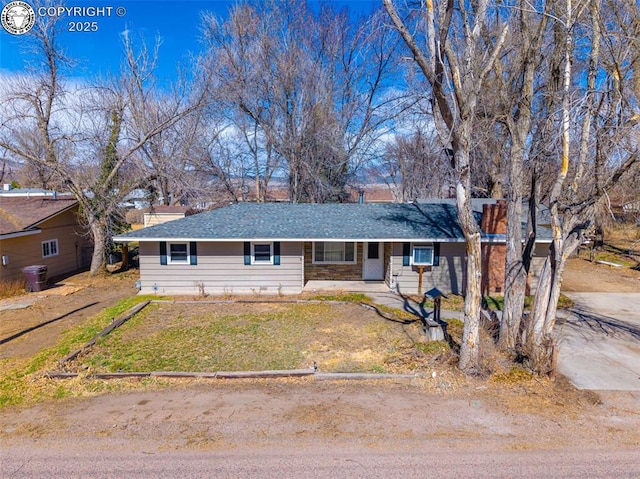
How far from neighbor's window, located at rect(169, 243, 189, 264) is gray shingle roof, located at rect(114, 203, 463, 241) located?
0.58 metres

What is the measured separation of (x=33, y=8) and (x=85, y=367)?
15487 mm

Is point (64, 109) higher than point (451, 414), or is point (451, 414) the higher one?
point (64, 109)

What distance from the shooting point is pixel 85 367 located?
7.36m

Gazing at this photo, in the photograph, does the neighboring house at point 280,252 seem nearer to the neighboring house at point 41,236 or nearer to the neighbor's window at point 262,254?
the neighbor's window at point 262,254

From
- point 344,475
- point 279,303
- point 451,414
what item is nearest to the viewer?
point 344,475

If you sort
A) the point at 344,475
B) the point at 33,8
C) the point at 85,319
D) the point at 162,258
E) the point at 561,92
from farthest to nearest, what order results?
the point at 33,8 < the point at 162,258 < the point at 85,319 < the point at 561,92 < the point at 344,475

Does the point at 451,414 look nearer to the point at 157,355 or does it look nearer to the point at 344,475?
the point at 344,475

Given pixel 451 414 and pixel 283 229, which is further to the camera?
pixel 283 229

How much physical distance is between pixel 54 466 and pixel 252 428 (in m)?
2.43

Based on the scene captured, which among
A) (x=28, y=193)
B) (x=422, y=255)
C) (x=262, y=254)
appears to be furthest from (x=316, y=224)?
(x=28, y=193)

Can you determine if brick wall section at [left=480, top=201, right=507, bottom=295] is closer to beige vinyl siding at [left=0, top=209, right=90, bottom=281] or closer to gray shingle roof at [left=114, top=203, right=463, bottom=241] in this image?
gray shingle roof at [left=114, top=203, right=463, bottom=241]

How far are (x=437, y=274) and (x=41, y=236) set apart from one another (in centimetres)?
1619

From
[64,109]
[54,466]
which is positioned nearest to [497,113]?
[54,466]

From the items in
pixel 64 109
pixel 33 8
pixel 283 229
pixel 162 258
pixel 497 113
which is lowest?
pixel 162 258
